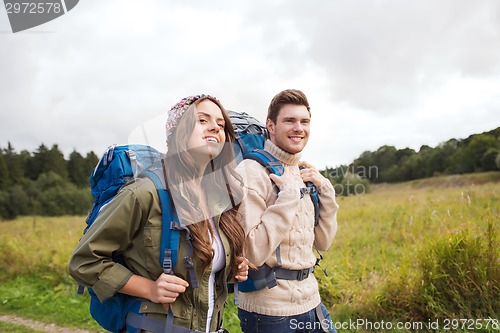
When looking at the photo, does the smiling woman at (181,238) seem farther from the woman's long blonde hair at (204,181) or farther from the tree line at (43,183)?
the tree line at (43,183)

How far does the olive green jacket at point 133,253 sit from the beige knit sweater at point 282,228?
1.54 ft

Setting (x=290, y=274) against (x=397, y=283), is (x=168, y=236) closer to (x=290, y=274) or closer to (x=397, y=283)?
(x=290, y=274)

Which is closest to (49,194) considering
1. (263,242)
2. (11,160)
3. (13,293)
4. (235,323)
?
(11,160)

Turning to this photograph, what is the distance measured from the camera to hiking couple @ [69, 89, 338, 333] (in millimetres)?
1686

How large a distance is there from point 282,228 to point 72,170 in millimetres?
54203

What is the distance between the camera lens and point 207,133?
1897mm

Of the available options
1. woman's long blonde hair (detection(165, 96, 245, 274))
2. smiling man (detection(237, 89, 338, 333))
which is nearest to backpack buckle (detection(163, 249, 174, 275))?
woman's long blonde hair (detection(165, 96, 245, 274))

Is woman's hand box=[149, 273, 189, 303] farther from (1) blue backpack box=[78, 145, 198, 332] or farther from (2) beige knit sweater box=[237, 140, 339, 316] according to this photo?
(2) beige knit sweater box=[237, 140, 339, 316]

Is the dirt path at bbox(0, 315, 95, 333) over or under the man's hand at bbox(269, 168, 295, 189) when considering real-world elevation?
under

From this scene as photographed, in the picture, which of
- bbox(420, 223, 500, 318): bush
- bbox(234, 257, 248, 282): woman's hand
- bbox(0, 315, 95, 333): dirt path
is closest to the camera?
bbox(234, 257, 248, 282): woman's hand

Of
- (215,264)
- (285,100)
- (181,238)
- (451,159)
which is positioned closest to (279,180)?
(285,100)

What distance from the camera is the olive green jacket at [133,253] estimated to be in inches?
65.2

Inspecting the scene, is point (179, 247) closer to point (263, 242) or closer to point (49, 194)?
point (263, 242)

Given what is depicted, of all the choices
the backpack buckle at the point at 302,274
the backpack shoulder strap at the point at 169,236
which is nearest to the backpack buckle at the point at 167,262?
the backpack shoulder strap at the point at 169,236
